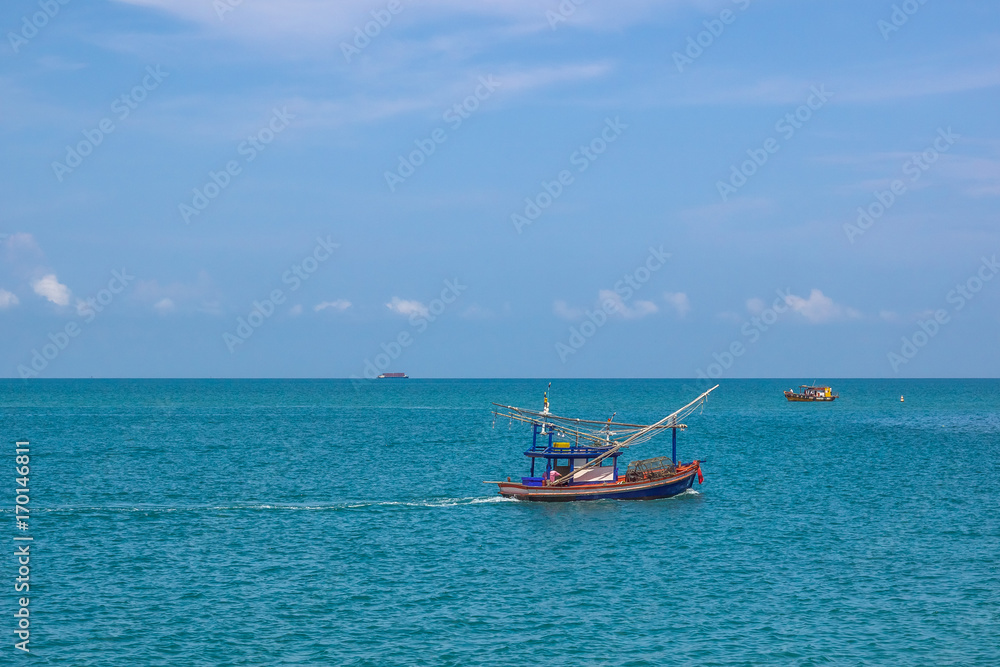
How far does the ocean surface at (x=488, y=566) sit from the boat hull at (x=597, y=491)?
73 cm

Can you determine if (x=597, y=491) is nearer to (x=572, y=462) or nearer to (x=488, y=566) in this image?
(x=572, y=462)

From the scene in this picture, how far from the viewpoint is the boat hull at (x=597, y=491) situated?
61.2 metres

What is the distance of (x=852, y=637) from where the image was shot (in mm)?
33906

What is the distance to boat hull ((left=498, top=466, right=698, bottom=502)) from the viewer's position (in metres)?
61.2

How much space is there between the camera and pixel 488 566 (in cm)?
4453

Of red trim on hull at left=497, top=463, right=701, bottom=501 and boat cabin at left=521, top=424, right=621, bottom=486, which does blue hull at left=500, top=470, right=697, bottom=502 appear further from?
boat cabin at left=521, top=424, right=621, bottom=486

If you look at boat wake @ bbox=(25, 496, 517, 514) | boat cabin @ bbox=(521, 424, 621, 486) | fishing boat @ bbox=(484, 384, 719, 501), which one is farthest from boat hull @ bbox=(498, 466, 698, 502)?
boat wake @ bbox=(25, 496, 517, 514)

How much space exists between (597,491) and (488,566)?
720 inches

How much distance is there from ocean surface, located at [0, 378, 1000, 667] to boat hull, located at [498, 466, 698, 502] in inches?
28.8

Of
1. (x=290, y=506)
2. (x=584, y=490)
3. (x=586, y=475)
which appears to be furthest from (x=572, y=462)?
(x=290, y=506)

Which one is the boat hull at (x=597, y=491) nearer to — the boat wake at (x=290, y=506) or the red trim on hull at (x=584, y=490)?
the red trim on hull at (x=584, y=490)

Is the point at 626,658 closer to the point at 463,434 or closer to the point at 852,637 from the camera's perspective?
the point at 852,637

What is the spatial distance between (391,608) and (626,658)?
9.97 m

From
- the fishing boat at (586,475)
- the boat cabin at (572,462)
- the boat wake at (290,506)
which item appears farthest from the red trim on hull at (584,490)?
the boat wake at (290,506)
